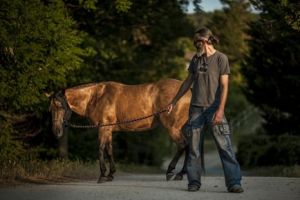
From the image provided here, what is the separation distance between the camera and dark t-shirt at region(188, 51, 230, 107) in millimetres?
11648

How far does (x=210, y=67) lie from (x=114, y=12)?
14780mm

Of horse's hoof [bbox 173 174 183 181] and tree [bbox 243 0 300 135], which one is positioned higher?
tree [bbox 243 0 300 135]

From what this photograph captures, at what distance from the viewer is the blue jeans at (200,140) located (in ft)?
37.7

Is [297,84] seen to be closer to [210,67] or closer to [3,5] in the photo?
[3,5]

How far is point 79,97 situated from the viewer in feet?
52.6

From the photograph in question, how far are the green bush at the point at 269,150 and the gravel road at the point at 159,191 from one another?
422 inches

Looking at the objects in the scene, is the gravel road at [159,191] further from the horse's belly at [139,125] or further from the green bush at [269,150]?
the green bush at [269,150]

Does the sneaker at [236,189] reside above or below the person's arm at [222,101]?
below

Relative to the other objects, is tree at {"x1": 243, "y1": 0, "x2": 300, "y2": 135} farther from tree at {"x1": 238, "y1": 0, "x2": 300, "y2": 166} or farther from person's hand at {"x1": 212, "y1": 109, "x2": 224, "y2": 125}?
person's hand at {"x1": 212, "y1": 109, "x2": 224, "y2": 125}

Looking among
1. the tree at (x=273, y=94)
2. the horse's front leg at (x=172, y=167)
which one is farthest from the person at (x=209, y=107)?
the tree at (x=273, y=94)

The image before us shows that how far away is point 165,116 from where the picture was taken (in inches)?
597

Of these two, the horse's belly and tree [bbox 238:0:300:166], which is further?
tree [bbox 238:0:300:166]

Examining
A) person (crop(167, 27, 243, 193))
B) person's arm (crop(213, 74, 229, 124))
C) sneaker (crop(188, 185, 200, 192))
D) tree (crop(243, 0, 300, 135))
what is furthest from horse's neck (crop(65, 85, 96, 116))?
tree (crop(243, 0, 300, 135))

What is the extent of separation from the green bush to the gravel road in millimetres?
10716
